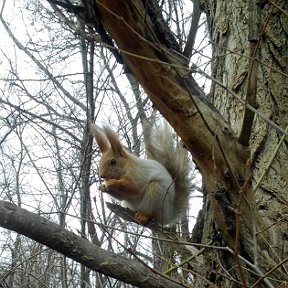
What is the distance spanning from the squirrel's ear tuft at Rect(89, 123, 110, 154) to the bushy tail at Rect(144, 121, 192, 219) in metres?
0.25

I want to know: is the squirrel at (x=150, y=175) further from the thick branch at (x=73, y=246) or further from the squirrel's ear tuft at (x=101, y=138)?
the thick branch at (x=73, y=246)

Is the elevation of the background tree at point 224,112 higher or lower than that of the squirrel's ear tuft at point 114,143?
lower

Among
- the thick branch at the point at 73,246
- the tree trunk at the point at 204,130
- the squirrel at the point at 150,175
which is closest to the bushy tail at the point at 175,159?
the squirrel at the point at 150,175

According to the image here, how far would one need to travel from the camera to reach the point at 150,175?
10.4 ft

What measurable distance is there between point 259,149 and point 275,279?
2.68 feet

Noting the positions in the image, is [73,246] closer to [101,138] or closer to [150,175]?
[150,175]

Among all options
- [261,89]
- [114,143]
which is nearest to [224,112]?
[261,89]

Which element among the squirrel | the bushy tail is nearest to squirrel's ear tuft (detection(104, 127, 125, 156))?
the squirrel

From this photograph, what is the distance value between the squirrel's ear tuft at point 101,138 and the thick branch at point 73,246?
1.76 meters

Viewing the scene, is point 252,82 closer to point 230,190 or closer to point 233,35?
point 230,190

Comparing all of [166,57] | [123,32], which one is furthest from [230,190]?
[123,32]

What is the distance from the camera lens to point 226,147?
1822 mm

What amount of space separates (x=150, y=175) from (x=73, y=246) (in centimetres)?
176

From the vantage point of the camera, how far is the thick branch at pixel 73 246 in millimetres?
1301
